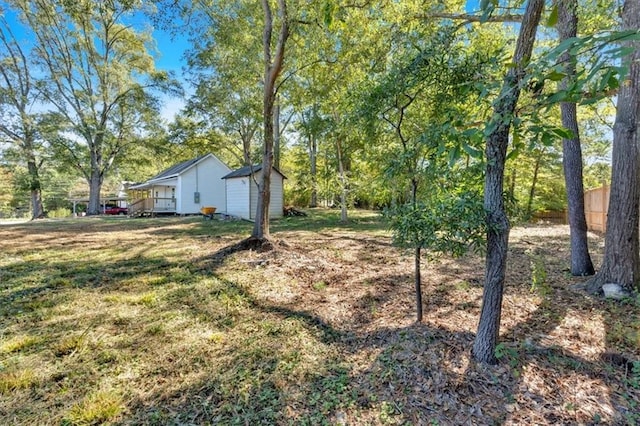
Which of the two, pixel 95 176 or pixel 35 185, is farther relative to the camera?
pixel 95 176

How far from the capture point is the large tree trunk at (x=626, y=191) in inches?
142

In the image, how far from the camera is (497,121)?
1.56 meters

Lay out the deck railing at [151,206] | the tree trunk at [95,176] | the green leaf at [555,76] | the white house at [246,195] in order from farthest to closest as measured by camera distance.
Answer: the deck railing at [151,206] → the tree trunk at [95,176] → the white house at [246,195] → the green leaf at [555,76]

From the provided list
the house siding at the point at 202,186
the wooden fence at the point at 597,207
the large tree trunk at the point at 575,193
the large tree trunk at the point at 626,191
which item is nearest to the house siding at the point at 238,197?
the house siding at the point at 202,186

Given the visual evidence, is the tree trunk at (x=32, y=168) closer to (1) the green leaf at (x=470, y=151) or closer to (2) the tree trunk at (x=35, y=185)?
(2) the tree trunk at (x=35, y=185)

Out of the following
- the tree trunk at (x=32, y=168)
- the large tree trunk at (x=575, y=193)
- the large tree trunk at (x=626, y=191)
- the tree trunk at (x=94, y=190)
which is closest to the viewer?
the large tree trunk at (x=626, y=191)

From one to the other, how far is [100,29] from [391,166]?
2268 cm

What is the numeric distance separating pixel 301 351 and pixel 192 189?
17898 mm

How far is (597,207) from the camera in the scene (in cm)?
1014

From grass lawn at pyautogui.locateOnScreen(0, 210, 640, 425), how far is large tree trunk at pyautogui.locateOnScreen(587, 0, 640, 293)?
1.55 ft

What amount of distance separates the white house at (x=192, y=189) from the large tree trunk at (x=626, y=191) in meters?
17.9

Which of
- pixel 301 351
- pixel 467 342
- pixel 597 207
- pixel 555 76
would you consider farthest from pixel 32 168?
pixel 597 207

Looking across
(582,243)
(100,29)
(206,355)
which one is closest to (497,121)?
(206,355)

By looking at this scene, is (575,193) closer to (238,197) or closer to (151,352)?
(151,352)
